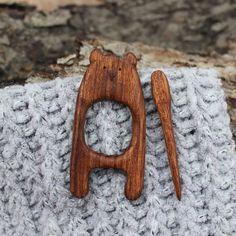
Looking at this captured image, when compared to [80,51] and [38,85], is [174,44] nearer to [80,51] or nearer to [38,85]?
[80,51]

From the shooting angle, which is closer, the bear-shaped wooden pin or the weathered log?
the bear-shaped wooden pin

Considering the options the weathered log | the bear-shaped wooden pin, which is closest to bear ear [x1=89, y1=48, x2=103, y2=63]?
the bear-shaped wooden pin

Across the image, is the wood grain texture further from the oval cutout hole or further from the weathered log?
the weathered log

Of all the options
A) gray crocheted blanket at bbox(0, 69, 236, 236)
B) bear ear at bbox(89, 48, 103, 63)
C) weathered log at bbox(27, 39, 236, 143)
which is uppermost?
weathered log at bbox(27, 39, 236, 143)

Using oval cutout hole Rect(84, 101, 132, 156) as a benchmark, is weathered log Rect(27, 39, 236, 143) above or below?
above

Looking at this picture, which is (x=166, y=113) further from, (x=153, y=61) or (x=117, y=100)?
(x=153, y=61)

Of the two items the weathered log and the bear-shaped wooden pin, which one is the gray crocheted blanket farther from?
the weathered log
